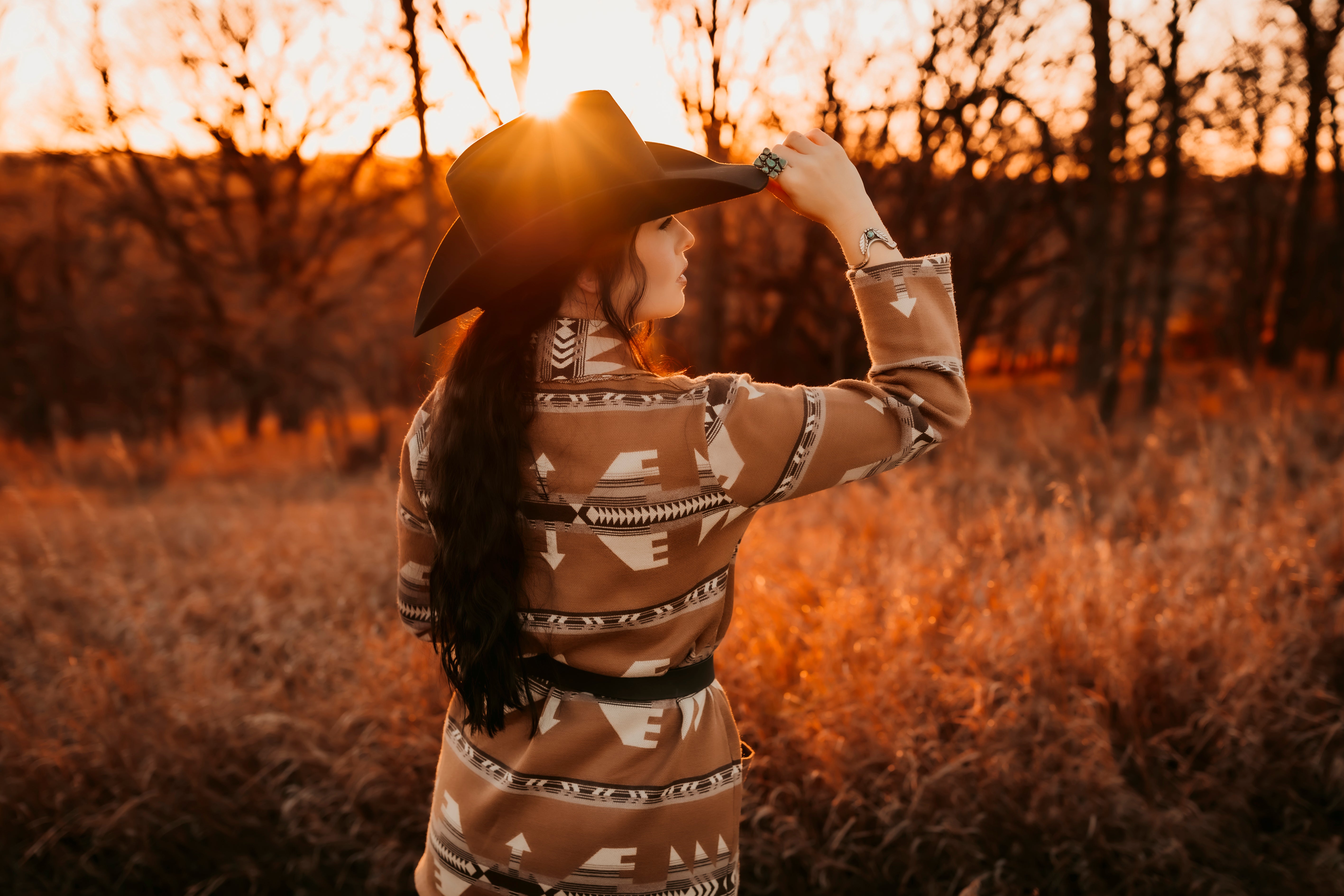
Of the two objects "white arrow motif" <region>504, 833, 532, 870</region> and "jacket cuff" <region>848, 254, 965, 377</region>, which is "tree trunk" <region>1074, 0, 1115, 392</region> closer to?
"jacket cuff" <region>848, 254, 965, 377</region>

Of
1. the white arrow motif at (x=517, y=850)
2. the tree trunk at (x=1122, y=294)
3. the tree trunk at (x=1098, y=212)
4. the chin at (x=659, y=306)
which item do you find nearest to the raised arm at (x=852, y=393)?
the chin at (x=659, y=306)

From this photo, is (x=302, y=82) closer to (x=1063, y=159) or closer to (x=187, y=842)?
(x=1063, y=159)

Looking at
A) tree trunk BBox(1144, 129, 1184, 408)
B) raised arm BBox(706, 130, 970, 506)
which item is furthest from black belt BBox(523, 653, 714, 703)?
tree trunk BBox(1144, 129, 1184, 408)

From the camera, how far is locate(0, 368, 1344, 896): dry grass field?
2.12 meters

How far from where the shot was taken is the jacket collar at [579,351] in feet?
3.18

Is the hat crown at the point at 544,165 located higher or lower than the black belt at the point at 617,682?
higher

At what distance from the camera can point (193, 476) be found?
382 inches

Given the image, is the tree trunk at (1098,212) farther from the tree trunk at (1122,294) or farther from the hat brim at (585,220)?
the hat brim at (585,220)

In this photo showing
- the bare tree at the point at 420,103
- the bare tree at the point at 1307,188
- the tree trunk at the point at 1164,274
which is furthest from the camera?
the bare tree at the point at 1307,188

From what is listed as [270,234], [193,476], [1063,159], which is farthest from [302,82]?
[1063,159]

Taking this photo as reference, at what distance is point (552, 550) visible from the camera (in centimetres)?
103

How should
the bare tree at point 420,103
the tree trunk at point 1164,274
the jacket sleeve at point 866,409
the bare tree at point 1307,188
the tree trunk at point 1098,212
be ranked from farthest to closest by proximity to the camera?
1. the bare tree at point 1307,188
2. the tree trunk at point 1164,274
3. the tree trunk at point 1098,212
4. the bare tree at point 420,103
5. the jacket sleeve at point 866,409

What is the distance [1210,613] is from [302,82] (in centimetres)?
1475

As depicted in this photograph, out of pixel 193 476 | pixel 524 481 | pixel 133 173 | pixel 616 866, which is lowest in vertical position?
pixel 193 476
